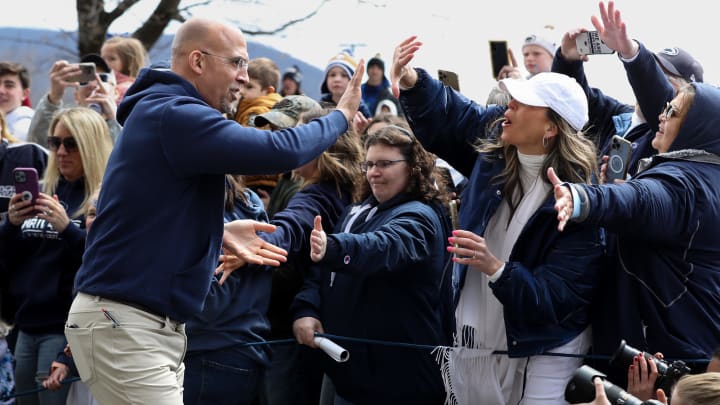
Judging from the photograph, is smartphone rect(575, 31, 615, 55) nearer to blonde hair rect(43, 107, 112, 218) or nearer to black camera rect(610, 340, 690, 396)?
black camera rect(610, 340, 690, 396)

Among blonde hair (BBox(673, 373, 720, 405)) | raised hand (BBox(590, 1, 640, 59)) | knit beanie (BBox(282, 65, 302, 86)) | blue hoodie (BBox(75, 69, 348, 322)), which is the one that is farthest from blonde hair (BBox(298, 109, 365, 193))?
knit beanie (BBox(282, 65, 302, 86))

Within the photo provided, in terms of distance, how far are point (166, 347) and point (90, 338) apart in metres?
0.28

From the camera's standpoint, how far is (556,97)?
15.2ft

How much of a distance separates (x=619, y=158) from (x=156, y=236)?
7.08ft

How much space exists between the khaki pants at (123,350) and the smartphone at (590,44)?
2.60 meters

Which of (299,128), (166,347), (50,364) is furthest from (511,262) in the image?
(50,364)

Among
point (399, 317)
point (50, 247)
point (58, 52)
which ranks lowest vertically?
point (58, 52)

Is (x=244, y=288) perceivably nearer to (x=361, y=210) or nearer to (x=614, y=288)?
(x=361, y=210)

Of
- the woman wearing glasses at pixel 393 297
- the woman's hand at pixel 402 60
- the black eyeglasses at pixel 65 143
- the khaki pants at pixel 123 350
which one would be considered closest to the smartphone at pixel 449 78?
the woman wearing glasses at pixel 393 297

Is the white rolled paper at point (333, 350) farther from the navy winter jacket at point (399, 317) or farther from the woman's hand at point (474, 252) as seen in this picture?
the woman's hand at point (474, 252)

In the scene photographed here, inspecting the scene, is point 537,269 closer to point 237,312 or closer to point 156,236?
point 237,312

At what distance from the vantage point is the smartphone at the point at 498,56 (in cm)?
749

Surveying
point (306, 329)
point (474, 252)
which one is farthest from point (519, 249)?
point (306, 329)

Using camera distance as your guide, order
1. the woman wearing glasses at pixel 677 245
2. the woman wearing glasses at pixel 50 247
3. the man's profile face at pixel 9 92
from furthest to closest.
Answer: the man's profile face at pixel 9 92, the woman wearing glasses at pixel 50 247, the woman wearing glasses at pixel 677 245
